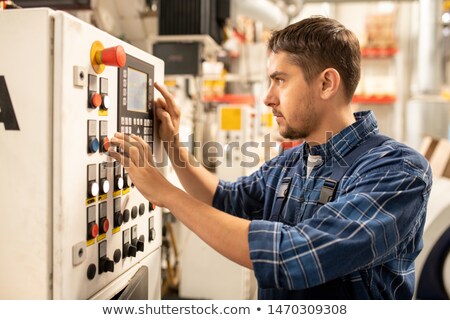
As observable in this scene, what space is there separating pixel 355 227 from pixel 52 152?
2.25 feet

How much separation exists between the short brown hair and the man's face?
0.08 ft

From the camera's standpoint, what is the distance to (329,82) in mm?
1256

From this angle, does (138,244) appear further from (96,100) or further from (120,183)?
(96,100)

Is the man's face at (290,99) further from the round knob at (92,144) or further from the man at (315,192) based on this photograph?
the round knob at (92,144)

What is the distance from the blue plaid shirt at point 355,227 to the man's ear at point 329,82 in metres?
0.12

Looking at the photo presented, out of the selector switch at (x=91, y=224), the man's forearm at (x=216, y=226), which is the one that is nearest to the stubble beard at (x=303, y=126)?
the man's forearm at (x=216, y=226)

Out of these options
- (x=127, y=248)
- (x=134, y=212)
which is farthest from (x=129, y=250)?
(x=134, y=212)

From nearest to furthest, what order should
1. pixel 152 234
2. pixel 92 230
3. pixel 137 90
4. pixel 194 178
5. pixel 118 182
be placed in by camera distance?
pixel 92 230, pixel 118 182, pixel 137 90, pixel 152 234, pixel 194 178

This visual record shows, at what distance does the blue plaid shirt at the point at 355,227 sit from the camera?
37.7 inches

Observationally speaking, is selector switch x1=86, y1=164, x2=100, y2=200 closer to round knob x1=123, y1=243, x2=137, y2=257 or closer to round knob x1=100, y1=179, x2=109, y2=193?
round knob x1=100, y1=179, x2=109, y2=193

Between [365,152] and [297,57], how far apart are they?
1.11 feet

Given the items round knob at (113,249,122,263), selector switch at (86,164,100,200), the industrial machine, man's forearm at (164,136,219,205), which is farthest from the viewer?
man's forearm at (164,136,219,205)

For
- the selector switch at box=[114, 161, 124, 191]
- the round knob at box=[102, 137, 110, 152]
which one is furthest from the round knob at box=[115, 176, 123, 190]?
the round knob at box=[102, 137, 110, 152]

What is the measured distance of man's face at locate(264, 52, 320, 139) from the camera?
49.4 inches
